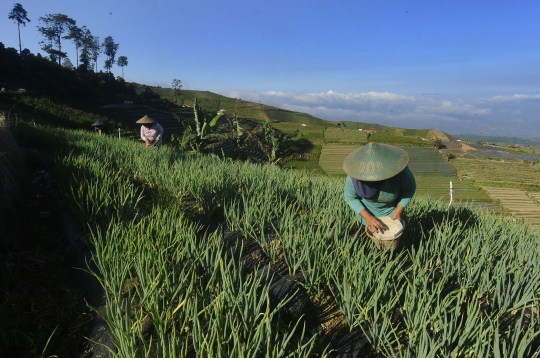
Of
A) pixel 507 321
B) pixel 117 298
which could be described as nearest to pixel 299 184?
pixel 507 321

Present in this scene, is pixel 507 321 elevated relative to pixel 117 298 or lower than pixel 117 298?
lower

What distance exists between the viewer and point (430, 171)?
28547mm

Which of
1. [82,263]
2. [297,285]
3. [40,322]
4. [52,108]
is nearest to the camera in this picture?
[40,322]

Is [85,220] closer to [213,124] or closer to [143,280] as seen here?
[143,280]

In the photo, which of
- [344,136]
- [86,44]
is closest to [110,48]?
[86,44]

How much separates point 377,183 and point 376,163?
22 centimetres

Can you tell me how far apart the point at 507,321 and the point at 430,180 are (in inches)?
1073

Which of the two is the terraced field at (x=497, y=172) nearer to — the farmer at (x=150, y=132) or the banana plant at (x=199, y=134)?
the banana plant at (x=199, y=134)

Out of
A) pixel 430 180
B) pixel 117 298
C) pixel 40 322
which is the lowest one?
pixel 430 180

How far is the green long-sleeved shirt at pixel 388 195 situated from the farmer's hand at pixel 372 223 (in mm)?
53

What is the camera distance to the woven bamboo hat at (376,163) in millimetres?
2219

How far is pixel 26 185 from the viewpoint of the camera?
11.8ft

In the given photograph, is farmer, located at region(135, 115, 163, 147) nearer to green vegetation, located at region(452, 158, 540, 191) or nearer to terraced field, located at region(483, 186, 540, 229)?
terraced field, located at region(483, 186, 540, 229)

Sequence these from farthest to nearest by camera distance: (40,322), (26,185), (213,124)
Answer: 1. (213,124)
2. (26,185)
3. (40,322)
